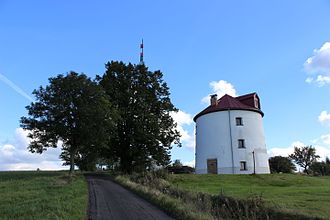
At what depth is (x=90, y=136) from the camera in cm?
4475

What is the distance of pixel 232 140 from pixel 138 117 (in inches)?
559

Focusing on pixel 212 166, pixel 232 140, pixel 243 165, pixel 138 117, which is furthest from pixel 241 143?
pixel 138 117

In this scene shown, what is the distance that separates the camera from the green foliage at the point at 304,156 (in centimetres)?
9762

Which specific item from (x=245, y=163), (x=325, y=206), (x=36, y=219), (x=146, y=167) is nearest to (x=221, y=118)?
(x=245, y=163)

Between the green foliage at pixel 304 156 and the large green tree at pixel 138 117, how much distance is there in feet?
174

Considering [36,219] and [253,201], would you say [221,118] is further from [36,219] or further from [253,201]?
[36,219]

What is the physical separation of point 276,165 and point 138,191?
206 ft

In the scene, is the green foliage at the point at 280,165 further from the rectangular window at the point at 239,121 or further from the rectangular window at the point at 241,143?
the rectangular window at the point at 239,121

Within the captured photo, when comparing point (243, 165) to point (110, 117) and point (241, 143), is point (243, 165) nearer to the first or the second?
point (241, 143)

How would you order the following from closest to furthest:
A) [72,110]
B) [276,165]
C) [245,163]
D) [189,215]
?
1. [189,215]
2. [72,110]
3. [245,163]
4. [276,165]

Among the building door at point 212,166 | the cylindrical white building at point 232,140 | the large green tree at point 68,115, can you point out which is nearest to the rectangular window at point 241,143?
the cylindrical white building at point 232,140

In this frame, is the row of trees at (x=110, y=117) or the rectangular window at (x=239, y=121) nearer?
the row of trees at (x=110, y=117)

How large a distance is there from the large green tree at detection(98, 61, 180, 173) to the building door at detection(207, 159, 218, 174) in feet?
19.1

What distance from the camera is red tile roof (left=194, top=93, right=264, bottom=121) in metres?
56.9
